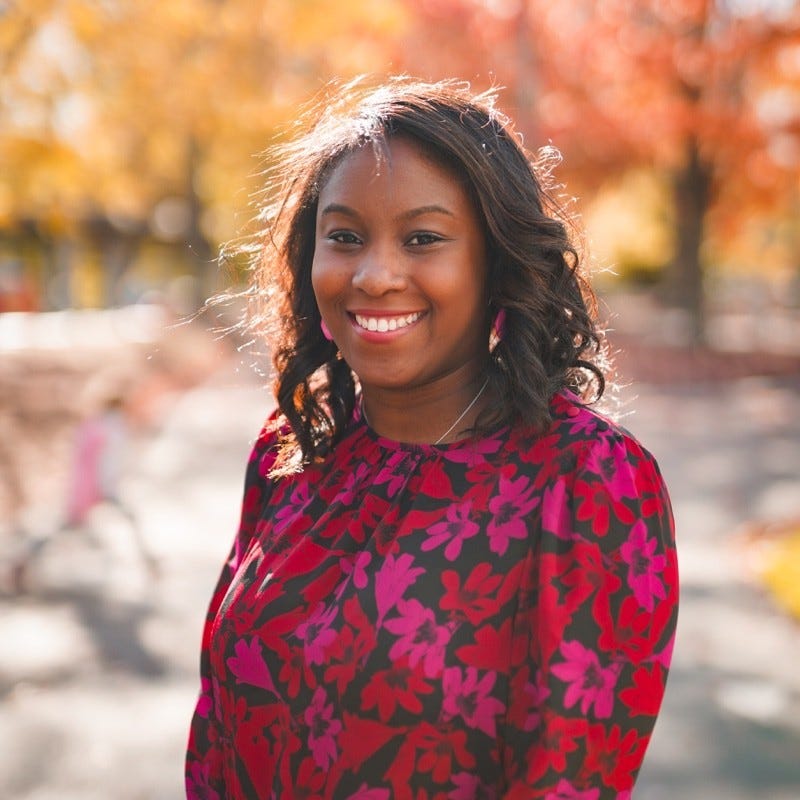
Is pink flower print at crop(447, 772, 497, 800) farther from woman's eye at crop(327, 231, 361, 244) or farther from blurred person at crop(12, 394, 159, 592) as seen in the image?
blurred person at crop(12, 394, 159, 592)

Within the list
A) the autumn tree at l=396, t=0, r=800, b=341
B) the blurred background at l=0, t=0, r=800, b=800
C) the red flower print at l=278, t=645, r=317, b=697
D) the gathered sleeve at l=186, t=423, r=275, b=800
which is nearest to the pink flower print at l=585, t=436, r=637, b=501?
the red flower print at l=278, t=645, r=317, b=697

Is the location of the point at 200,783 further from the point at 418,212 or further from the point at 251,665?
the point at 418,212

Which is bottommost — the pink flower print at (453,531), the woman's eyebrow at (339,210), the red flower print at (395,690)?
the red flower print at (395,690)

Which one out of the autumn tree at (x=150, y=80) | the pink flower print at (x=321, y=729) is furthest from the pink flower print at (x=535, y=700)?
the autumn tree at (x=150, y=80)

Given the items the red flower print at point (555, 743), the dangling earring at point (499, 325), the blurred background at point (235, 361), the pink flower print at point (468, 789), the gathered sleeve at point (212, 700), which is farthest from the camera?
the blurred background at point (235, 361)

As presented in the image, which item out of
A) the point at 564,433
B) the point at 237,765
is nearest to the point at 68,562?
the point at 237,765

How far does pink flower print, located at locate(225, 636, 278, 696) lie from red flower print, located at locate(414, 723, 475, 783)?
0.30m

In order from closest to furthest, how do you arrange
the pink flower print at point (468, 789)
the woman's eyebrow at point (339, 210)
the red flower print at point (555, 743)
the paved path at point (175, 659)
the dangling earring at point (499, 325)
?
the red flower print at point (555, 743) → the pink flower print at point (468, 789) → the woman's eyebrow at point (339, 210) → the dangling earring at point (499, 325) → the paved path at point (175, 659)

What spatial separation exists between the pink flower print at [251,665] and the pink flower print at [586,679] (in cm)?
55

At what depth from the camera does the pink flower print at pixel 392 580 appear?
5.75 ft

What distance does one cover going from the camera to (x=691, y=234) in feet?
74.5

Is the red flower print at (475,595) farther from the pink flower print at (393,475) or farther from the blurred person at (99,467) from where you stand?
the blurred person at (99,467)

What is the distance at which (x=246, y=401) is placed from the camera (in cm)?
1689

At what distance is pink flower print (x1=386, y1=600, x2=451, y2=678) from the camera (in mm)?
1693
